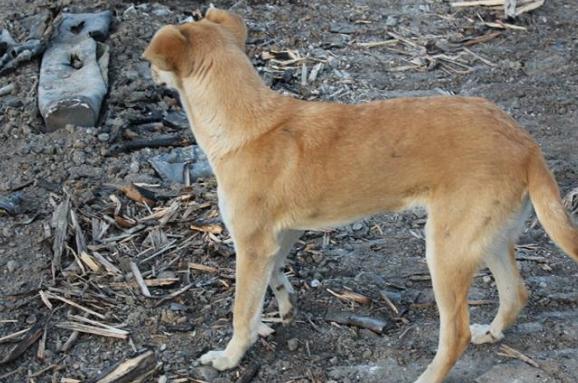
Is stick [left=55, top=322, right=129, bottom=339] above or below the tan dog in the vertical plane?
below

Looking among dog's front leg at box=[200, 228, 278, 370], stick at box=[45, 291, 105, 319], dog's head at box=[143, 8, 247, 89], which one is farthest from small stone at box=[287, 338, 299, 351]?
dog's head at box=[143, 8, 247, 89]

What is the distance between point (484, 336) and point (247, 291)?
157cm

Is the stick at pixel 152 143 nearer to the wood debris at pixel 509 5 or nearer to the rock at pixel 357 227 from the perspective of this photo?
the rock at pixel 357 227

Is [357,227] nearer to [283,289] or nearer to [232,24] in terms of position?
[283,289]

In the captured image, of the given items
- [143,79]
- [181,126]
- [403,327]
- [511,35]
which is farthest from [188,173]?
[511,35]

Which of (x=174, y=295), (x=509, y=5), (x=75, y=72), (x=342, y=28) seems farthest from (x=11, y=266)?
(x=509, y=5)

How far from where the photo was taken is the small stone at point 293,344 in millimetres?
6367

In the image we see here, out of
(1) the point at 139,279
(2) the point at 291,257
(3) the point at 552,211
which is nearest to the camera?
(3) the point at 552,211

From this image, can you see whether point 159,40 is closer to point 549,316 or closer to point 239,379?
point 239,379

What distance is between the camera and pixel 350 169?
231 inches

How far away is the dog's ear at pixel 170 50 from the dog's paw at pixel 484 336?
2481mm

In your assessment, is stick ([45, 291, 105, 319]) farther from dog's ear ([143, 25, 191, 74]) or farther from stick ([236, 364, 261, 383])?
dog's ear ([143, 25, 191, 74])

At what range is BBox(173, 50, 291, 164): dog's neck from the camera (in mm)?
5887

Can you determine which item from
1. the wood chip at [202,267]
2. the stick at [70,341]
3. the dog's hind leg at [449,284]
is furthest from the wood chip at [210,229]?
the dog's hind leg at [449,284]
